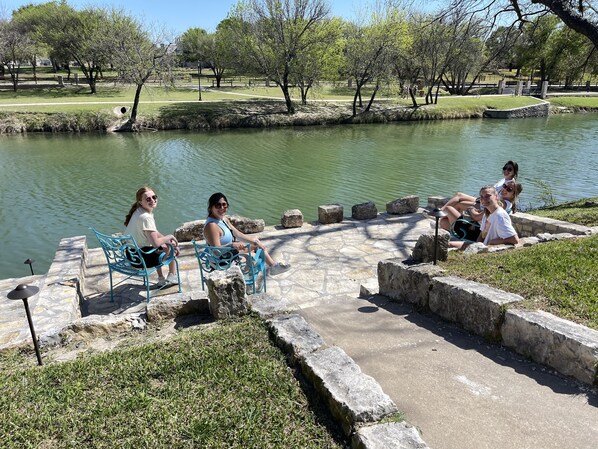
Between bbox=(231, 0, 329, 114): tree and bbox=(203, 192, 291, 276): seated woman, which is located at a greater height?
bbox=(231, 0, 329, 114): tree

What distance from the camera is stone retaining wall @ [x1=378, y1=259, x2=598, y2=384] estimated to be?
3.35m

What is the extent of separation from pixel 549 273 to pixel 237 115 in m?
28.9

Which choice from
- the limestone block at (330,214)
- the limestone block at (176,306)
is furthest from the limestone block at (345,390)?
the limestone block at (330,214)

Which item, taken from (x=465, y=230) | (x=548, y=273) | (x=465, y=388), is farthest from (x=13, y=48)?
(x=465, y=388)

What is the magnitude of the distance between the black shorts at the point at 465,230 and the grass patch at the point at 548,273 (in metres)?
1.34

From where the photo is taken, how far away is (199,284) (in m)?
6.57

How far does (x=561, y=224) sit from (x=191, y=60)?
70.0 meters

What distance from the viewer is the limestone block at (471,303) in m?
4.02

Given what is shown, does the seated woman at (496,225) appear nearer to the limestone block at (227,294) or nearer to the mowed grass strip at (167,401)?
the limestone block at (227,294)

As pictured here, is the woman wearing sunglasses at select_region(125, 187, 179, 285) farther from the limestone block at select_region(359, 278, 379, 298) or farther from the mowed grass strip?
the limestone block at select_region(359, 278, 379, 298)

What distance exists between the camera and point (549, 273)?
473cm

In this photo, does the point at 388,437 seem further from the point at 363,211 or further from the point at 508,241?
the point at 363,211

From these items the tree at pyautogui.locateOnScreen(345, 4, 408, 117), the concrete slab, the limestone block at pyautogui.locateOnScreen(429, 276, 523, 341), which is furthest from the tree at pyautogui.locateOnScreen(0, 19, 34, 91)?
the concrete slab

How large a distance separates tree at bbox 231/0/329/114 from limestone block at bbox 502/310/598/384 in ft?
102
